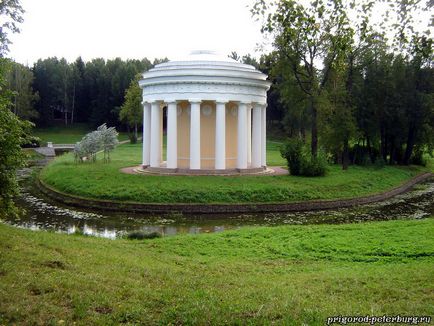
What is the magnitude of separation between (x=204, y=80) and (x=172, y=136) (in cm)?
444

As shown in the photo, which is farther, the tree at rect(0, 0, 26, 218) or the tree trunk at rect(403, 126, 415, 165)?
the tree trunk at rect(403, 126, 415, 165)

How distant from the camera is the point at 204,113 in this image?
32.6 metres

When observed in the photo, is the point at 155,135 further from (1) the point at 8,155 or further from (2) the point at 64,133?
(2) the point at 64,133

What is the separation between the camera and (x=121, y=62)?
93.2 m

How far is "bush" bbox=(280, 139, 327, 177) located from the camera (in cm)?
3062

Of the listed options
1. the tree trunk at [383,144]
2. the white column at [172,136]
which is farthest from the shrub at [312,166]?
the tree trunk at [383,144]

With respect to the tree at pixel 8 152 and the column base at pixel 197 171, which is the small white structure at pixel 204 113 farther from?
the tree at pixel 8 152

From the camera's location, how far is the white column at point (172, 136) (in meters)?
31.0

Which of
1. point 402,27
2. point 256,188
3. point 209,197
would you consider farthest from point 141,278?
point 256,188

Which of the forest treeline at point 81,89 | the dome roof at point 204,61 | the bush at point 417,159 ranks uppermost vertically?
the forest treeline at point 81,89

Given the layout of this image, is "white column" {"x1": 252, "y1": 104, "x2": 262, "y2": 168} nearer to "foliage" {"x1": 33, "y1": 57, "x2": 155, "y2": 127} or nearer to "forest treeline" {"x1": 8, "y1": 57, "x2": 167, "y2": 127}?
"forest treeline" {"x1": 8, "y1": 57, "x2": 167, "y2": 127}

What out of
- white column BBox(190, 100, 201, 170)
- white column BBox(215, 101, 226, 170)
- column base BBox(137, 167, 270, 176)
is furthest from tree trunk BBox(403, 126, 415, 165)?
white column BBox(190, 100, 201, 170)

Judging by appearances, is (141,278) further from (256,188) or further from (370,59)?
(370,59)

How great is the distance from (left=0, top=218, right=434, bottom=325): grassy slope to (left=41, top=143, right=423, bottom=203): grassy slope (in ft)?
32.7
